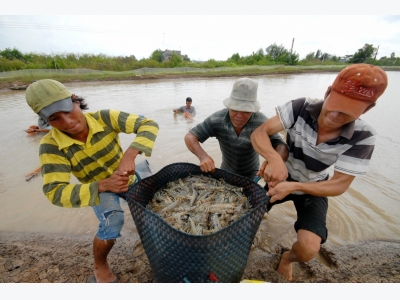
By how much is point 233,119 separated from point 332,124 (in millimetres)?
1075

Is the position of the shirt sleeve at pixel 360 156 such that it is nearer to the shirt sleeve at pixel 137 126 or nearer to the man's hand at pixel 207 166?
the man's hand at pixel 207 166

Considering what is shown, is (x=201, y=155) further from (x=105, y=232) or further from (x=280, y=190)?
Answer: (x=105, y=232)

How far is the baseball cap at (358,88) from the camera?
1.43m

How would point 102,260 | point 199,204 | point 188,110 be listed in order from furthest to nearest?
point 188,110
point 102,260
point 199,204

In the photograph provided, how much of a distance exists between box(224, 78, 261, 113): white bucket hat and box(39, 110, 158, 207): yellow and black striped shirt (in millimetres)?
955

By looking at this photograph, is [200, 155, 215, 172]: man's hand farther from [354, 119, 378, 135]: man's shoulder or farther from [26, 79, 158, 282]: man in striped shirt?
[354, 119, 378, 135]: man's shoulder

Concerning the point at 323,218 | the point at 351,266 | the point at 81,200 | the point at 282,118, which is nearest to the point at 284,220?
the point at 351,266

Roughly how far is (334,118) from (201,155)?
1.40m

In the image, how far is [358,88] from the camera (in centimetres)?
147

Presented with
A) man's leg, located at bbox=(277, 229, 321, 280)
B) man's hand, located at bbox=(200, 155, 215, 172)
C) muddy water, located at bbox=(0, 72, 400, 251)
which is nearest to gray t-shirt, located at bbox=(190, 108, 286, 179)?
man's hand, located at bbox=(200, 155, 215, 172)

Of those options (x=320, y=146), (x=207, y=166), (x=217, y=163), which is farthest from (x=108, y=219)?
(x=217, y=163)

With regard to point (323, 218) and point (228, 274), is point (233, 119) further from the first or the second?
point (228, 274)

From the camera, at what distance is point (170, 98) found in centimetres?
1399

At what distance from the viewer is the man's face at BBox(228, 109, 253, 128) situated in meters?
2.44
